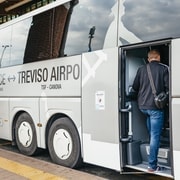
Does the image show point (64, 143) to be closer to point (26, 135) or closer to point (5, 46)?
point (26, 135)

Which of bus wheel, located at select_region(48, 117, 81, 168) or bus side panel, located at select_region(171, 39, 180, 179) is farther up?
bus side panel, located at select_region(171, 39, 180, 179)

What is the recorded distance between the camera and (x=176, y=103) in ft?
14.2

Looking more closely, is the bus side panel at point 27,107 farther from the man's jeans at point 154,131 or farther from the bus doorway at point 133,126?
the man's jeans at point 154,131

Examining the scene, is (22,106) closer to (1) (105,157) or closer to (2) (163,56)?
(1) (105,157)

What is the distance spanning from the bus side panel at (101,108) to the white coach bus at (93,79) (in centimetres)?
2

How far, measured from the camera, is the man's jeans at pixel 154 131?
4832 millimetres

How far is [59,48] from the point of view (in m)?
6.25

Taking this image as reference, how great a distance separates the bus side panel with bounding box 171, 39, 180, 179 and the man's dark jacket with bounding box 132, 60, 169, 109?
0.49 metres

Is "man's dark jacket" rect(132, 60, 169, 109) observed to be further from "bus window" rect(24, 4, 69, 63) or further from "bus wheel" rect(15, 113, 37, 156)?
"bus wheel" rect(15, 113, 37, 156)

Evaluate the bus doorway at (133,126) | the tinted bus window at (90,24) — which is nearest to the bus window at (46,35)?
the tinted bus window at (90,24)

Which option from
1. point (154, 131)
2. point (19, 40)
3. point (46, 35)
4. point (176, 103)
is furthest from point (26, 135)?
point (176, 103)

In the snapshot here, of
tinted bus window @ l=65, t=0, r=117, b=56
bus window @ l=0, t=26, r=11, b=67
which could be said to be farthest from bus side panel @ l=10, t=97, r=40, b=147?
tinted bus window @ l=65, t=0, r=117, b=56

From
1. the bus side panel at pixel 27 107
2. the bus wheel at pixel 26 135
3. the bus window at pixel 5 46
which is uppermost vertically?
the bus window at pixel 5 46

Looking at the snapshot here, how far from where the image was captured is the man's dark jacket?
193 inches
